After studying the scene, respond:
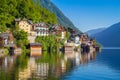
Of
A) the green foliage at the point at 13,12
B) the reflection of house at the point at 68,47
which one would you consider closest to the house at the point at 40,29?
the green foliage at the point at 13,12

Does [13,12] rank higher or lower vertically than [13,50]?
higher

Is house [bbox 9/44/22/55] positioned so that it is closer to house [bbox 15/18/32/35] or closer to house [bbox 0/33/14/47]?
house [bbox 0/33/14/47]

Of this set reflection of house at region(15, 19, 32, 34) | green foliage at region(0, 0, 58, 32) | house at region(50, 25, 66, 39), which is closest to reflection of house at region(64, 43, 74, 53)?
house at region(50, 25, 66, 39)

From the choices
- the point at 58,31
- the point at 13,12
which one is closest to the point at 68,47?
the point at 58,31

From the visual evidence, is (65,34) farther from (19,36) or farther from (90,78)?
(90,78)

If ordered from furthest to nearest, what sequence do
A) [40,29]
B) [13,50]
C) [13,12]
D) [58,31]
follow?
[58,31] → [40,29] → [13,12] → [13,50]

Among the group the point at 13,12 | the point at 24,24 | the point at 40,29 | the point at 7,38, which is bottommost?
the point at 7,38

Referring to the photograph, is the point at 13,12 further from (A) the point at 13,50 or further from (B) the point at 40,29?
(A) the point at 13,50

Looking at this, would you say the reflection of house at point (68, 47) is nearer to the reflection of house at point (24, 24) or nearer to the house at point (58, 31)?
the house at point (58, 31)

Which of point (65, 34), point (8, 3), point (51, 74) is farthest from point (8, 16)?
point (51, 74)

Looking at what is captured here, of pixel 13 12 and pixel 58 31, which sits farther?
pixel 58 31

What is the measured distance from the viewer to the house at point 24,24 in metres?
110

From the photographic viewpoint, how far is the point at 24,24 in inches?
4397

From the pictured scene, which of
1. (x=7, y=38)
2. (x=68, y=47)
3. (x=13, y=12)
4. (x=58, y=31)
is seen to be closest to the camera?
(x=7, y=38)
